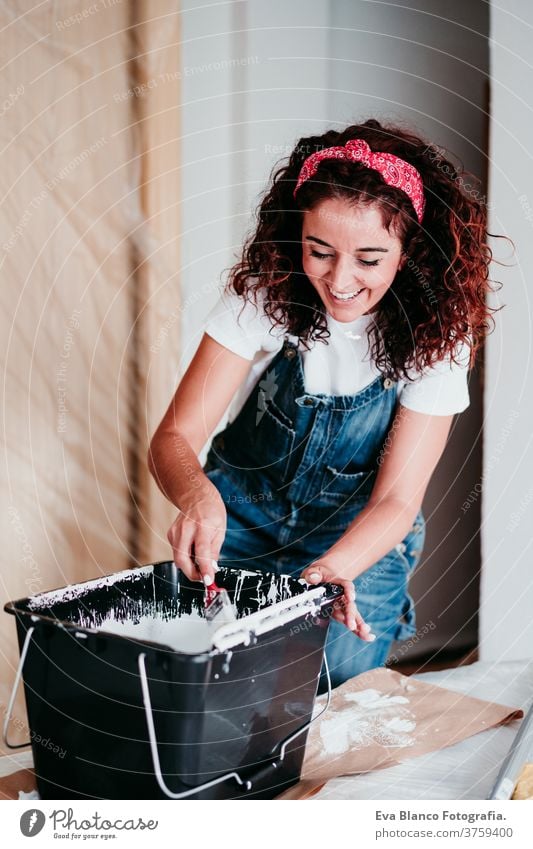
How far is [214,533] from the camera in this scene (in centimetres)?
56

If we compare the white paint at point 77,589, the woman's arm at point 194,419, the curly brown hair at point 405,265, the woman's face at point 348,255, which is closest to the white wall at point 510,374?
the curly brown hair at point 405,265

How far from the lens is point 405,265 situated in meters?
0.61

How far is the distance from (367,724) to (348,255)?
1.14 ft

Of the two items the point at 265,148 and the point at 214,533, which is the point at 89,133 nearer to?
the point at 265,148

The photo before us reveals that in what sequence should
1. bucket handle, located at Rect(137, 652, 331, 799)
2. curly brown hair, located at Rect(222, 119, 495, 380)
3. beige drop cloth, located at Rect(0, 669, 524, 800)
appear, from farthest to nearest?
curly brown hair, located at Rect(222, 119, 495, 380), beige drop cloth, located at Rect(0, 669, 524, 800), bucket handle, located at Rect(137, 652, 331, 799)

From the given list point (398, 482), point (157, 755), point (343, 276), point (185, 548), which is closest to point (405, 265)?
point (343, 276)

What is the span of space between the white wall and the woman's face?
5.8 inches

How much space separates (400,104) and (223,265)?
0.73 ft

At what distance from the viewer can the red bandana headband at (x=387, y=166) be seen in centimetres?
58

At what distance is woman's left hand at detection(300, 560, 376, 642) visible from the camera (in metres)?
0.51

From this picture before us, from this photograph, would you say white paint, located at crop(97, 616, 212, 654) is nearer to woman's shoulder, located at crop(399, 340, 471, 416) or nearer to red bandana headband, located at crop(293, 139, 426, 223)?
woman's shoulder, located at crop(399, 340, 471, 416)

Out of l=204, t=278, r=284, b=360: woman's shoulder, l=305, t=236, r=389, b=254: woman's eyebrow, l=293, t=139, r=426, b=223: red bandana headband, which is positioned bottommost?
l=204, t=278, r=284, b=360: woman's shoulder

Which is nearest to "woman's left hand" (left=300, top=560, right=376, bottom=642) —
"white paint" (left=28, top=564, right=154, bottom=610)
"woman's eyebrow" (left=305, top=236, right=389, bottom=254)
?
"white paint" (left=28, top=564, right=154, bottom=610)

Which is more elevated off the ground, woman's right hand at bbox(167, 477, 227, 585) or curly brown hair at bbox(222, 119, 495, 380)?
curly brown hair at bbox(222, 119, 495, 380)
